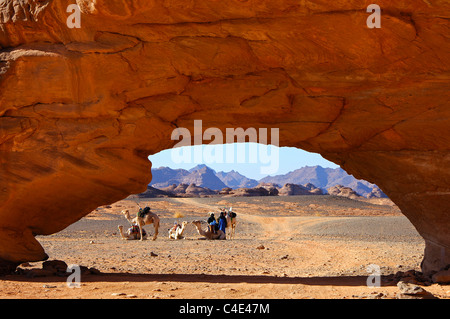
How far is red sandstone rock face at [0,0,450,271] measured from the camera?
8023 mm

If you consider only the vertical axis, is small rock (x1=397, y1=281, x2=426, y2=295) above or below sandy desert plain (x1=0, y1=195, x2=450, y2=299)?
above

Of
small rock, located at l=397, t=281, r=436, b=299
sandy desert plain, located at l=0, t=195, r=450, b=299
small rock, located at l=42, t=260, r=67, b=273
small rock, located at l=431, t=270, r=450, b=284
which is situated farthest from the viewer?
small rock, located at l=42, t=260, r=67, b=273

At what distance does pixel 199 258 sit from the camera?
1424 centimetres

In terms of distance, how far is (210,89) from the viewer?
919 cm

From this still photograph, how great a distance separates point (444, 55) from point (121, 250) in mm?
12398

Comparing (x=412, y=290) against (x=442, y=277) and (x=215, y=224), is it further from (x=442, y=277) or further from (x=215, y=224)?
(x=215, y=224)

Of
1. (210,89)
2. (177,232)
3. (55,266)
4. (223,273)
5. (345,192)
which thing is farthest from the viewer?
(345,192)

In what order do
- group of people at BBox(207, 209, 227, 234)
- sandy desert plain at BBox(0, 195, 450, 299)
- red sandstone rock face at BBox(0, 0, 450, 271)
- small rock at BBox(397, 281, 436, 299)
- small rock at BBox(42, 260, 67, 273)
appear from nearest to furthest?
small rock at BBox(397, 281, 436, 299) < sandy desert plain at BBox(0, 195, 450, 299) < red sandstone rock face at BBox(0, 0, 450, 271) < small rock at BBox(42, 260, 67, 273) < group of people at BBox(207, 209, 227, 234)

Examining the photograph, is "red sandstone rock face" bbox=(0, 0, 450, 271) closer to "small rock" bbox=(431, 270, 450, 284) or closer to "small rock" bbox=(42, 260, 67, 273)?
"small rock" bbox=(42, 260, 67, 273)

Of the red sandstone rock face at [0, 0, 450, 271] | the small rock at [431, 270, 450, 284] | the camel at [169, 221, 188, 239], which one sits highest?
the red sandstone rock face at [0, 0, 450, 271]

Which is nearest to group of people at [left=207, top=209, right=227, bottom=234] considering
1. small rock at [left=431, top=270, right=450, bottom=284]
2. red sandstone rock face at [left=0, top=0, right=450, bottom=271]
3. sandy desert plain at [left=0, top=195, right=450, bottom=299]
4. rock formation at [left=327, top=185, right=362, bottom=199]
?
sandy desert plain at [left=0, top=195, right=450, bottom=299]

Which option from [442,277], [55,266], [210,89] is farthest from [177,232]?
[442,277]

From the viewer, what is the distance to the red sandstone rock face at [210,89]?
8.02 metres
